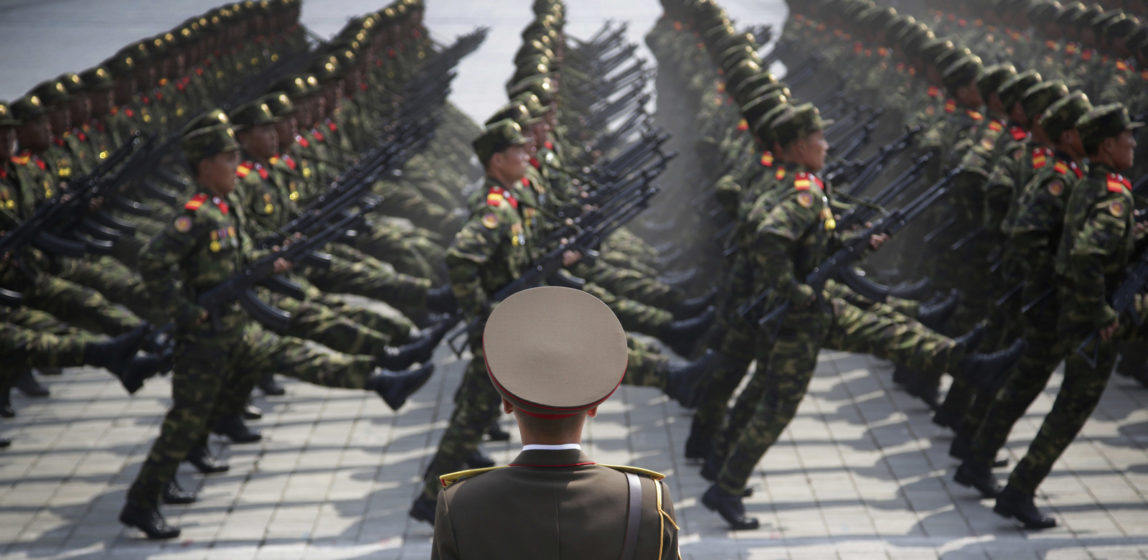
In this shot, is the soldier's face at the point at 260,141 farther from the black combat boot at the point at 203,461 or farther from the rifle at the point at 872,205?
the rifle at the point at 872,205

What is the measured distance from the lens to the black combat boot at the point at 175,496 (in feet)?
19.4

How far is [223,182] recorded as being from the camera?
17.8 feet

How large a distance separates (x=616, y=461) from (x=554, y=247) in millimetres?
1267

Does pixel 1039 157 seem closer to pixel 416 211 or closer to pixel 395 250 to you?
pixel 395 250

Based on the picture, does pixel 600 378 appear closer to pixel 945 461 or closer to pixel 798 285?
pixel 798 285

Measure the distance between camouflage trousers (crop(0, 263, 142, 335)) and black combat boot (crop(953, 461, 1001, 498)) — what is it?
4.56 meters

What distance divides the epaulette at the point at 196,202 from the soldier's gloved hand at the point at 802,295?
272 cm

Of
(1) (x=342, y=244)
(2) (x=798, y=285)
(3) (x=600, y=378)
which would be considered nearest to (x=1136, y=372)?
(2) (x=798, y=285)

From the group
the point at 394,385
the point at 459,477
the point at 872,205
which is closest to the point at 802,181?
the point at 872,205

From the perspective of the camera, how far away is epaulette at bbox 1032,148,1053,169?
5.73 meters

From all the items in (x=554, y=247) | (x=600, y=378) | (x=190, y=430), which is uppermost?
(x=600, y=378)

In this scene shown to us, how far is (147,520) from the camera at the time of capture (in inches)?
214

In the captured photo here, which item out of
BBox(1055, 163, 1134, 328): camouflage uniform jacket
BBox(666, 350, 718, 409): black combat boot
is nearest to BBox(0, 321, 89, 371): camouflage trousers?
BBox(666, 350, 718, 409): black combat boot

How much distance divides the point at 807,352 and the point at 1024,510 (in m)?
1.23
